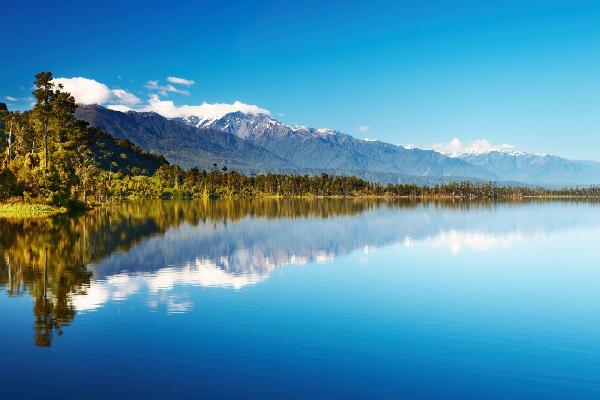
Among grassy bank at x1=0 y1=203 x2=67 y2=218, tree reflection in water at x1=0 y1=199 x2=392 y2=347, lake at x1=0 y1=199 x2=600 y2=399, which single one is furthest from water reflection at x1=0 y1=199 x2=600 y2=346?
grassy bank at x1=0 y1=203 x2=67 y2=218

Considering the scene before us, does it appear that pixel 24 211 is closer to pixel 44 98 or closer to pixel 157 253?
pixel 44 98

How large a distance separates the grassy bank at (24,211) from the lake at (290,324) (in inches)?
1438

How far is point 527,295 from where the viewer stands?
3400 centimetres

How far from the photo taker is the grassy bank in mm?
85312

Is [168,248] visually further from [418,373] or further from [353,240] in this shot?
[418,373]

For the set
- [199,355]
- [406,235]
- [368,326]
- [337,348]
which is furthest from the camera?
[406,235]

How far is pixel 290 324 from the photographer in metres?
25.0

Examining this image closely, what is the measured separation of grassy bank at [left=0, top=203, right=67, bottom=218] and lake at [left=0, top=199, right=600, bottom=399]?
120ft

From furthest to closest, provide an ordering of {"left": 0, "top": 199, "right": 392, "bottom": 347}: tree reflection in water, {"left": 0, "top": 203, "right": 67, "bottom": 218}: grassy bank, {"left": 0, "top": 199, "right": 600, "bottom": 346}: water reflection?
{"left": 0, "top": 203, "right": 67, "bottom": 218}: grassy bank < {"left": 0, "top": 199, "right": 600, "bottom": 346}: water reflection < {"left": 0, "top": 199, "right": 392, "bottom": 347}: tree reflection in water

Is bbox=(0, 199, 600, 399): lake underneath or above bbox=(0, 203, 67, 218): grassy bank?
underneath

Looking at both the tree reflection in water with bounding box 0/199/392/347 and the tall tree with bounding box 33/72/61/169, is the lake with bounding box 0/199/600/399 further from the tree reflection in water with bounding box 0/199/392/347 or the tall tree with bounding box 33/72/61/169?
the tall tree with bounding box 33/72/61/169

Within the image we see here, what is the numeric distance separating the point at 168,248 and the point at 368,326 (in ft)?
108

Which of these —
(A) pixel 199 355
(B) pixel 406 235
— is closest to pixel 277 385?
(A) pixel 199 355

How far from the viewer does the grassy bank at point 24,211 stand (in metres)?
85.3
